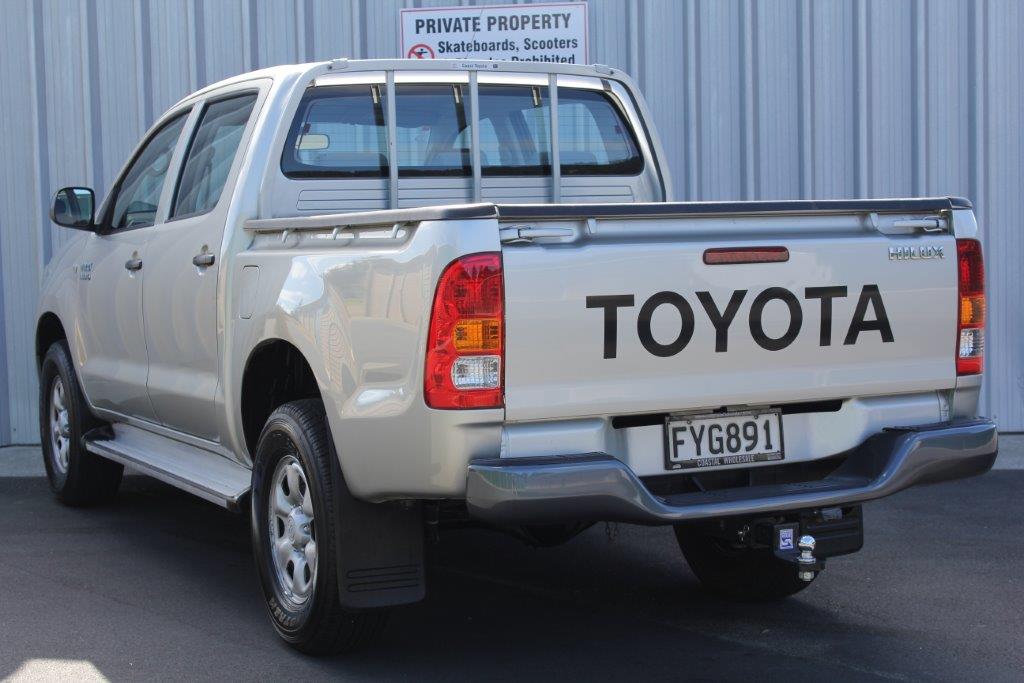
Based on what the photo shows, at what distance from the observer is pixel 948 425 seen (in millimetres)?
4188

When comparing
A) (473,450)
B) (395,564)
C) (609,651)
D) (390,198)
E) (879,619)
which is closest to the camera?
(473,450)

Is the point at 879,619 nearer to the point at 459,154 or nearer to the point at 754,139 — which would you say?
the point at 459,154

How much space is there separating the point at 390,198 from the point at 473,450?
1.88 meters

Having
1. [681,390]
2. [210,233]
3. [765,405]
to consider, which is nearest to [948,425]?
[765,405]

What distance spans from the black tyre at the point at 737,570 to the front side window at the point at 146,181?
2690 mm

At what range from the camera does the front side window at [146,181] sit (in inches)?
231

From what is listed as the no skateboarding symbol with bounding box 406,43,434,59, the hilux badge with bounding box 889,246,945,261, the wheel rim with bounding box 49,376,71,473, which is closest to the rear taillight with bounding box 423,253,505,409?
the hilux badge with bounding box 889,246,945,261

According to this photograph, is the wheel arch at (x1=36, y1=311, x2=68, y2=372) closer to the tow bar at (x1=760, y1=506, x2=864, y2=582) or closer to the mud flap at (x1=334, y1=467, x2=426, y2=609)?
the mud flap at (x1=334, y1=467, x2=426, y2=609)

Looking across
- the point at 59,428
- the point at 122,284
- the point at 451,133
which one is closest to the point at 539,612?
the point at 451,133

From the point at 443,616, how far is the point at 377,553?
3.04 ft

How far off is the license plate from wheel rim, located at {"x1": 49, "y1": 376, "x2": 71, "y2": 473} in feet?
12.7

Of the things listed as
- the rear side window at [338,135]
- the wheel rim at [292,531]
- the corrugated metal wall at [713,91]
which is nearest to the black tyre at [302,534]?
the wheel rim at [292,531]

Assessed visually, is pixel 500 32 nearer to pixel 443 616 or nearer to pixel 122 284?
pixel 122 284

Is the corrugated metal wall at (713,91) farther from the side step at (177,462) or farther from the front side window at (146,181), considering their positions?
the side step at (177,462)
